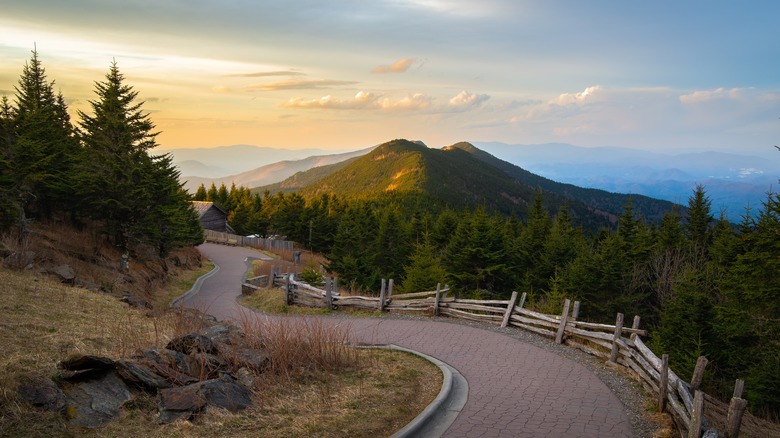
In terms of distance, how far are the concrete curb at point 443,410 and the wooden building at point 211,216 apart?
203ft

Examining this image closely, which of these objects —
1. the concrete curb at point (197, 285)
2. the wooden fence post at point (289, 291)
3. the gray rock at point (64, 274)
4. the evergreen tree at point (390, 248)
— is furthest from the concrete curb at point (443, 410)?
the evergreen tree at point (390, 248)

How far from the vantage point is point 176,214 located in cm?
2995

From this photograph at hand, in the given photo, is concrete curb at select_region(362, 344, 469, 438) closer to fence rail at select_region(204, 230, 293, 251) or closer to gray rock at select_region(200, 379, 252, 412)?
gray rock at select_region(200, 379, 252, 412)

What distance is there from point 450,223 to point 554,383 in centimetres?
3632

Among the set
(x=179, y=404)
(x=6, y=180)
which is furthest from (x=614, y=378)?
(x=6, y=180)

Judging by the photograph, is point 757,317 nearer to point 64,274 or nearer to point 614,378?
point 614,378

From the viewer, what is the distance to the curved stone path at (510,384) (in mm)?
7574

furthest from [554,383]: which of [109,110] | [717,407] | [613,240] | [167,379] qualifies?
[109,110]

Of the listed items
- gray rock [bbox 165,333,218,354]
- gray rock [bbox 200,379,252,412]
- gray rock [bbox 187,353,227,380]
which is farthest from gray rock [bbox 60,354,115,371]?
gray rock [bbox 165,333,218,354]

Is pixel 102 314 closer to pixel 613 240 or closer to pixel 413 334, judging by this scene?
pixel 413 334

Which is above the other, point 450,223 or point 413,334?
point 450,223

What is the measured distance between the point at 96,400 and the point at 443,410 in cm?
516

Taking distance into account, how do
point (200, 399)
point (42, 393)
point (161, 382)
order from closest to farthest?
point (42, 393) → point (200, 399) → point (161, 382)

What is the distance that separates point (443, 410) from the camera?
822cm
